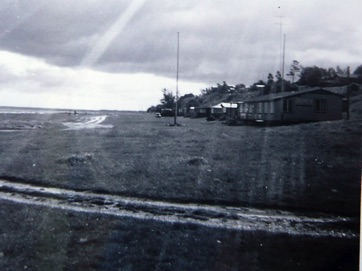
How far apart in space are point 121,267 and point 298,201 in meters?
5.95

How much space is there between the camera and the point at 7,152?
18.5 meters

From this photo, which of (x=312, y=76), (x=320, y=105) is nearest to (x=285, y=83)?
(x=312, y=76)

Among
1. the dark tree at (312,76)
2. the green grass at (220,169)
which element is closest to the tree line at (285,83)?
the dark tree at (312,76)

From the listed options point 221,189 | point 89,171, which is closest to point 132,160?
point 89,171

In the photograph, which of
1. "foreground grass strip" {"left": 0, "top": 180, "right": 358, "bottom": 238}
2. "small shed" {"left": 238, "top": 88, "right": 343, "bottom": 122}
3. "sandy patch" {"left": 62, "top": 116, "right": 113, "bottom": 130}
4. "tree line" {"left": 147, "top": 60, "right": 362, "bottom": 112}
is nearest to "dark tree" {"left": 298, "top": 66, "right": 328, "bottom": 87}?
"tree line" {"left": 147, "top": 60, "right": 362, "bottom": 112}

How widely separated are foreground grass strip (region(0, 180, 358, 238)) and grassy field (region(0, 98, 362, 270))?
1.32 ft

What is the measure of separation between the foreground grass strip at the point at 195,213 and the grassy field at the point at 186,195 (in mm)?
403

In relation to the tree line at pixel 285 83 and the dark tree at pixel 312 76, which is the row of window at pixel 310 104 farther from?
the dark tree at pixel 312 76

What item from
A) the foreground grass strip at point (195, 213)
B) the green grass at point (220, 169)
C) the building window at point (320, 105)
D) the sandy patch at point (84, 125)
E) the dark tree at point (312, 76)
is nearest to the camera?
the foreground grass strip at point (195, 213)

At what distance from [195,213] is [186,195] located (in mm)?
1669

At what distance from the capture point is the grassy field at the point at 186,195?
6.02 meters

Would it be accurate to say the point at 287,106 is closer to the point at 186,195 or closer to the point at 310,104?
the point at 310,104

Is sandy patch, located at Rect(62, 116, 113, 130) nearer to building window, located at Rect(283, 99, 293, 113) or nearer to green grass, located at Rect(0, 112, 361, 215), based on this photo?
green grass, located at Rect(0, 112, 361, 215)

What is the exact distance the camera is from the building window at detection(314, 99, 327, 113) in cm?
3184
